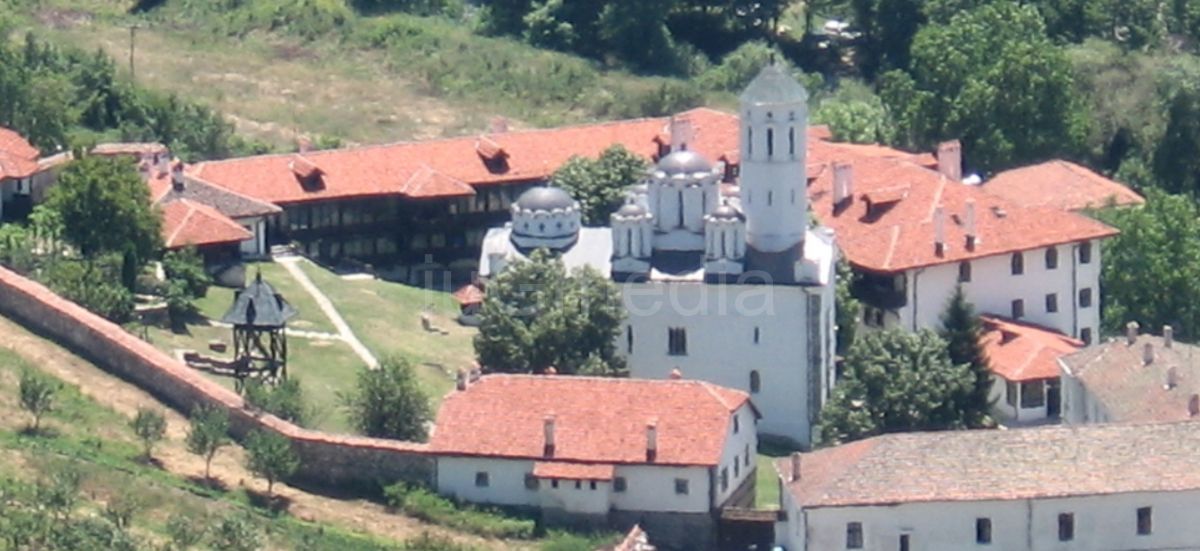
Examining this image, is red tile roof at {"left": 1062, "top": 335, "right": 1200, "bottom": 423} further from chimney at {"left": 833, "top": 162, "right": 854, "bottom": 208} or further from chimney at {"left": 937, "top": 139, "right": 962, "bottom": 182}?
chimney at {"left": 937, "top": 139, "right": 962, "bottom": 182}

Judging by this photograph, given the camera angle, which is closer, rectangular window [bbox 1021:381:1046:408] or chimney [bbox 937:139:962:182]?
rectangular window [bbox 1021:381:1046:408]

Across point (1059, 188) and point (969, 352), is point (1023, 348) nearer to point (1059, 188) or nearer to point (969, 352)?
point (969, 352)

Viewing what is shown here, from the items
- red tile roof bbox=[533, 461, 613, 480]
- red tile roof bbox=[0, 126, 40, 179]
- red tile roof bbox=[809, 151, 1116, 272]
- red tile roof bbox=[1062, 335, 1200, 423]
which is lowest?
red tile roof bbox=[533, 461, 613, 480]

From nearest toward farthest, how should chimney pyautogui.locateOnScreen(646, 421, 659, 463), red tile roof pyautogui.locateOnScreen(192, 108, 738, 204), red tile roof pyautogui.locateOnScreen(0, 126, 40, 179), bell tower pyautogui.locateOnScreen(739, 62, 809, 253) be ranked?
chimney pyautogui.locateOnScreen(646, 421, 659, 463), bell tower pyautogui.locateOnScreen(739, 62, 809, 253), red tile roof pyautogui.locateOnScreen(0, 126, 40, 179), red tile roof pyautogui.locateOnScreen(192, 108, 738, 204)

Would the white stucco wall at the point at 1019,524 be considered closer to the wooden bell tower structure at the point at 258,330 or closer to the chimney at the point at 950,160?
the wooden bell tower structure at the point at 258,330

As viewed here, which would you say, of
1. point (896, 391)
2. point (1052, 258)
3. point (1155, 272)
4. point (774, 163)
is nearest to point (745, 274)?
point (774, 163)

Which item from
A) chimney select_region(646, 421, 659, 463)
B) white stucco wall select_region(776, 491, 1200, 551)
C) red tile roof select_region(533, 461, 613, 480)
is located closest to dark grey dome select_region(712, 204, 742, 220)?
chimney select_region(646, 421, 659, 463)

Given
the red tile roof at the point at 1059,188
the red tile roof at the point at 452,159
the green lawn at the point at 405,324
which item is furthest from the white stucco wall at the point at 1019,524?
the red tile roof at the point at 452,159
